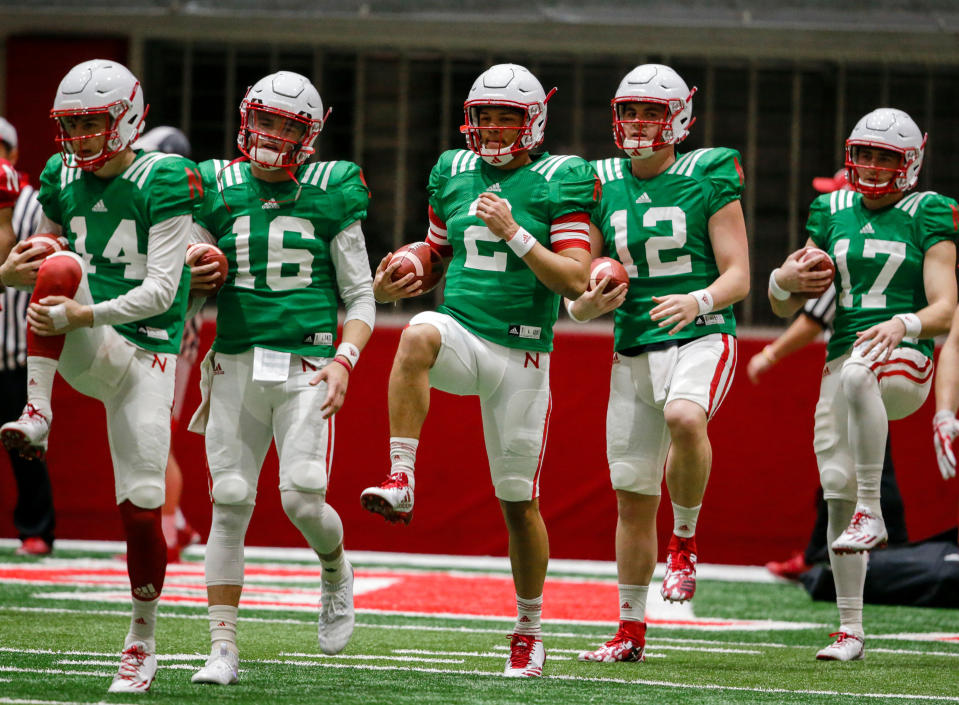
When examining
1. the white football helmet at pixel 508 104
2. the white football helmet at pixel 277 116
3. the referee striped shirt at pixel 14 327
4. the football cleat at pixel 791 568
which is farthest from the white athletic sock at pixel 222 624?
the football cleat at pixel 791 568

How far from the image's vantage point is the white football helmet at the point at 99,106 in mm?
4254

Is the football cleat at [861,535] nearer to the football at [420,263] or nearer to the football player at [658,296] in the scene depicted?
the football player at [658,296]

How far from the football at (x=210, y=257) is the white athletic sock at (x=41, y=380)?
54 centimetres

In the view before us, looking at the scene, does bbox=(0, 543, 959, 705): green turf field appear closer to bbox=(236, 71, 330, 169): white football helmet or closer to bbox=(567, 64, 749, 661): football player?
bbox=(567, 64, 749, 661): football player

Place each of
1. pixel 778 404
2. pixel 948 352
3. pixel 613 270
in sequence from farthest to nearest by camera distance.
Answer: pixel 778 404 < pixel 948 352 < pixel 613 270

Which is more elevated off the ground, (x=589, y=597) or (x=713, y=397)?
(x=713, y=397)

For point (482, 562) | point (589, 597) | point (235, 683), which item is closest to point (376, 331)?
point (482, 562)

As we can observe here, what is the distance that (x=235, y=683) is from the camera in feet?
14.0

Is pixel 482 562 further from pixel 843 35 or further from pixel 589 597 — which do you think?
pixel 843 35

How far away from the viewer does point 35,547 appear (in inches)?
323

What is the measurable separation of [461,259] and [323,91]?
596 cm

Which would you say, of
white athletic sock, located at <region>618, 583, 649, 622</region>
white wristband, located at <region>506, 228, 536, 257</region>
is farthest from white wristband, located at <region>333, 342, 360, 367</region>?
white athletic sock, located at <region>618, 583, 649, 622</region>

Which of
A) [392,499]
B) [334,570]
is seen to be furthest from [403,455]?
[334,570]

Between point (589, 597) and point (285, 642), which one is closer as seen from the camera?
point (285, 642)
